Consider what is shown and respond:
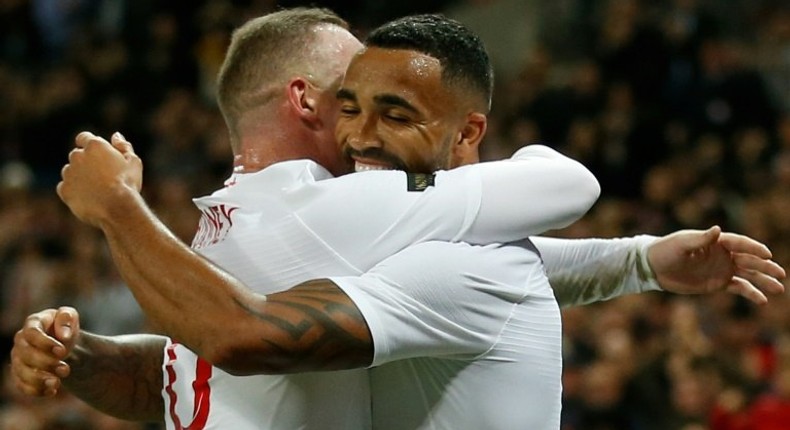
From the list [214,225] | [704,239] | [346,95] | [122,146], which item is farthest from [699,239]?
[122,146]

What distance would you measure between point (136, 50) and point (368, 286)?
10.2m

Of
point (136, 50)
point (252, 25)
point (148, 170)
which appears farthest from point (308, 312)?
point (136, 50)

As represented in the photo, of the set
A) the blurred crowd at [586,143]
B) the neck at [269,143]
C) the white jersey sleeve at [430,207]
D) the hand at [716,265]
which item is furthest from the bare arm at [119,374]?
the blurred crowd at [586,143]

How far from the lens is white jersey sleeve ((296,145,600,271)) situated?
2740 millimetres

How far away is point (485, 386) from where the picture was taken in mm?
2795

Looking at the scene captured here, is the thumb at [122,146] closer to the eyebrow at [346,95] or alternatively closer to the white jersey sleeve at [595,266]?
the eyebrow at [346,95]

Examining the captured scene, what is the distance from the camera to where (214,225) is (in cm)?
297

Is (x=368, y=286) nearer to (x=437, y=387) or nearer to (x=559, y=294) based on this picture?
(x=437, y=387)

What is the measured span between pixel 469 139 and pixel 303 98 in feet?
1.32

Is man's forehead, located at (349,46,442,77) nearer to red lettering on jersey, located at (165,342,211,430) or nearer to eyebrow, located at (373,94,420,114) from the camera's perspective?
eyebrow, located at (373,94,420,114)

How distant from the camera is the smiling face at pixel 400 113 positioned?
2898 millimetres

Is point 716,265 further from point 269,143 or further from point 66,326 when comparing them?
point 66,326

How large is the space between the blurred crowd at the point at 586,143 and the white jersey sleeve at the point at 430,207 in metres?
4.82

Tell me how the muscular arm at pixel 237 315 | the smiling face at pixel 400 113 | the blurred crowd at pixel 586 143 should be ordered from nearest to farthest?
the muscular arm at pixel 237 315
the smiling face at pixel 400 113
the blurred crowd at pixel 586 143
